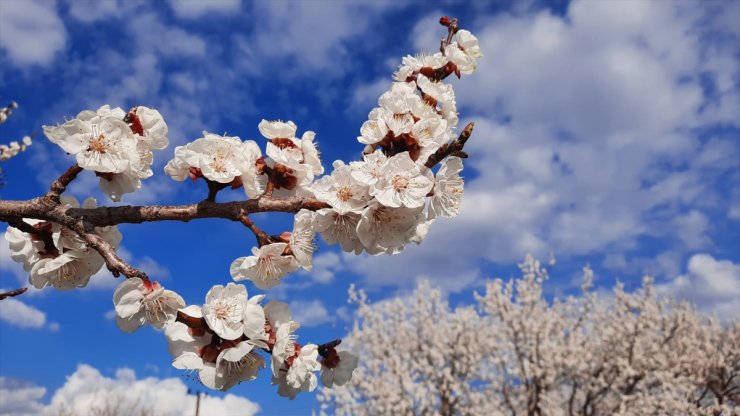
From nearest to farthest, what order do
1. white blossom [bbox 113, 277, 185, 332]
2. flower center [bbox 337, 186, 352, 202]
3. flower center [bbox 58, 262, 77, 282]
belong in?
white blossom [bbox 113, 277, 185, 332] < flower center [bbox 337, 186, 352, 202] < flower center [bbox 58, 262, 77, 282]

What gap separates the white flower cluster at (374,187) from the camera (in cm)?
183

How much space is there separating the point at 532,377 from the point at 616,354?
223 centimetres

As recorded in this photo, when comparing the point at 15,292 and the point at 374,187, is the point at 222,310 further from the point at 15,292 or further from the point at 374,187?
the point at 15,292

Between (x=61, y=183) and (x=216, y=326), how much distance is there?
785 mm

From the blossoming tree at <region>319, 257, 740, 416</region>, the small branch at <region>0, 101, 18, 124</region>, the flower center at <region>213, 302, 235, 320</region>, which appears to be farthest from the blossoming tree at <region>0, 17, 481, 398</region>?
the blossoming tree at <region>319, 257, 740, 416</region>

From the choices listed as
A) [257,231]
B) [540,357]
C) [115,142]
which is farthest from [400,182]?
[540,357]

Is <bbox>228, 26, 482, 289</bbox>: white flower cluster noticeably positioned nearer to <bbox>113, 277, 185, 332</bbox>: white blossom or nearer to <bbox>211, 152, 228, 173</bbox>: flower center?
<bbox>211, 152, 228, 173</bbox>: flower center

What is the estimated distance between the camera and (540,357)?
1552 centimetres

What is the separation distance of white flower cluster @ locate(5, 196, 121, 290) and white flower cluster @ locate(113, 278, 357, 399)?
37 centimetres

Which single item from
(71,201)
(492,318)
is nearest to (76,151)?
(71,201)

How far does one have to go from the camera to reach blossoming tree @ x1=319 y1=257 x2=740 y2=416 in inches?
573

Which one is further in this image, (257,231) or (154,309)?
(257,231)

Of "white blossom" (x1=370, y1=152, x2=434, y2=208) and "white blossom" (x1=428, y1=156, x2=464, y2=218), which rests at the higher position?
"white blossom" (x1=428, y1=156, x2=464, y2=218)

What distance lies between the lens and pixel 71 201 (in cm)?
212
